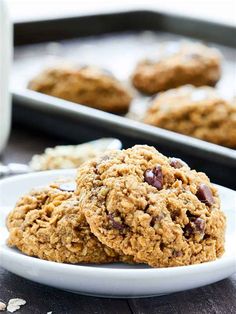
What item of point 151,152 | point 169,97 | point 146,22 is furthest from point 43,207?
point 146,22

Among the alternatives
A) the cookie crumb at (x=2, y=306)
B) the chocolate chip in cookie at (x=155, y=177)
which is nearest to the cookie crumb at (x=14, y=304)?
the cookie crumb at (x=2, y=306)

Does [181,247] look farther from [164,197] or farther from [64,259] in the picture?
[64,259]

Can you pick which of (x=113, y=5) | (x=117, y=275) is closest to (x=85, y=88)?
(x=117, y=275)

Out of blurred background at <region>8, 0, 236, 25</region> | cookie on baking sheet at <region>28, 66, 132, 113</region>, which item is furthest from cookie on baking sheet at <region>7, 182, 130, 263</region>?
blurred background at <region>8, 0, 236, 25</region>

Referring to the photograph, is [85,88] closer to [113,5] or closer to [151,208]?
[151,208]

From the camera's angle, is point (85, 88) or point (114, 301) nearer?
point (114, 301)

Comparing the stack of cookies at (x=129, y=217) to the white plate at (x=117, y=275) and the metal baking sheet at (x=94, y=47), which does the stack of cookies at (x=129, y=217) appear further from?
the metal baking sheet at (x=94, y=47)
